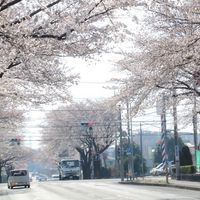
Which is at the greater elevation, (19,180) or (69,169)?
(69,169)

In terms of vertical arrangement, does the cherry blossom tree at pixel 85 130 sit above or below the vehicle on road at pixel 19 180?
above

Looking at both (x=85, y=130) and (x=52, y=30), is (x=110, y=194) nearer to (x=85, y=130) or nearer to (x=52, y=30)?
(x=52, y=30)

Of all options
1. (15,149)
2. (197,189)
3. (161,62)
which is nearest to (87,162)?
(15,149)

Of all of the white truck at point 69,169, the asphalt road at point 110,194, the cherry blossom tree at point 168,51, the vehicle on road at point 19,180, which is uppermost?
the cherry blossom tree at point 168,51

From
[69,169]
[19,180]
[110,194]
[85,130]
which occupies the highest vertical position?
[85,130]

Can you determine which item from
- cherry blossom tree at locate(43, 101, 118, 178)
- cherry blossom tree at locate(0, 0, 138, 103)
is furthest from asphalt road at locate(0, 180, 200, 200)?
cherry blossom tree at locate(43, 101, 118, 178)

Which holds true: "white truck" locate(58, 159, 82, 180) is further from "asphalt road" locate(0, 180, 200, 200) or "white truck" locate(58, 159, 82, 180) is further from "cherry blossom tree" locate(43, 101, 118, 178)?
"asphalt road" locate(0, 180, 200, 200)

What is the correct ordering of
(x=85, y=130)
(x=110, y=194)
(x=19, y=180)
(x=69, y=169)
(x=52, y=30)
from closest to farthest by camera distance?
(x=52, y=30)
(x=110, y=194)
(x=19, y=180)
(x=69, y=169)
(x=85, y=130)

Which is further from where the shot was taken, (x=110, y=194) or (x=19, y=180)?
(x=19, y=180)

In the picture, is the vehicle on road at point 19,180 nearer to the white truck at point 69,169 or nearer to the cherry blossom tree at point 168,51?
the cherry blossom tree at point 168,51

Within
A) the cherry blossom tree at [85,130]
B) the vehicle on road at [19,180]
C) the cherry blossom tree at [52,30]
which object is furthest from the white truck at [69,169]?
the cherry blossom tree at [52,30]

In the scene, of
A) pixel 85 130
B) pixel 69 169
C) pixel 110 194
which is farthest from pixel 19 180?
pixel 85 130

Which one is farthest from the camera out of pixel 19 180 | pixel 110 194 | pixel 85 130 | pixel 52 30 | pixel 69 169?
pixel 85 130

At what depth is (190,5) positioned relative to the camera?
1548cm
